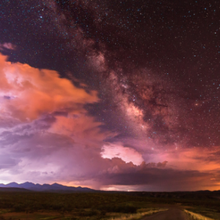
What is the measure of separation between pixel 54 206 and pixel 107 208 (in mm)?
11519

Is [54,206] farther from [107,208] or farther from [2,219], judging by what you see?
[2,219]

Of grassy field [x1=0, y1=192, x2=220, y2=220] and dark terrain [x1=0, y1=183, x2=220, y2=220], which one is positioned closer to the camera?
grassy field [x1=0, y1=192, x2=220, y2=220]

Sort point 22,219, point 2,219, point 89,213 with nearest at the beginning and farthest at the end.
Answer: point 2,219 < point 22,219 < point 89,213

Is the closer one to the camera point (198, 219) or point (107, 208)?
point (198, 219)

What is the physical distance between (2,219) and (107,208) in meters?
22.7

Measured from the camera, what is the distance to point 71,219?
72.4 ft

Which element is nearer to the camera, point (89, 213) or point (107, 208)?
point (89, 213)

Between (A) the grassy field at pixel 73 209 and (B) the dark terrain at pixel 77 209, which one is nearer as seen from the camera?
(A) the grassy field at pixel 73 209

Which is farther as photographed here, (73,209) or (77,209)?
(77,209)

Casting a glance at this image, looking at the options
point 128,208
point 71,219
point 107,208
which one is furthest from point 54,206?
point 71,219

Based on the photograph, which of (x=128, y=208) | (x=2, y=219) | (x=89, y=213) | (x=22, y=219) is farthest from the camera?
(x=128, y=208)

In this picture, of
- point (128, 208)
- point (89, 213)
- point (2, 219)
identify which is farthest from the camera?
point (128, 208)

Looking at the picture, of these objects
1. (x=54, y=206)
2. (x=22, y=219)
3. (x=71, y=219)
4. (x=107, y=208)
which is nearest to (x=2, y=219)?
(x=22, y=219)

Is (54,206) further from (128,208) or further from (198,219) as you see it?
(198,219)
